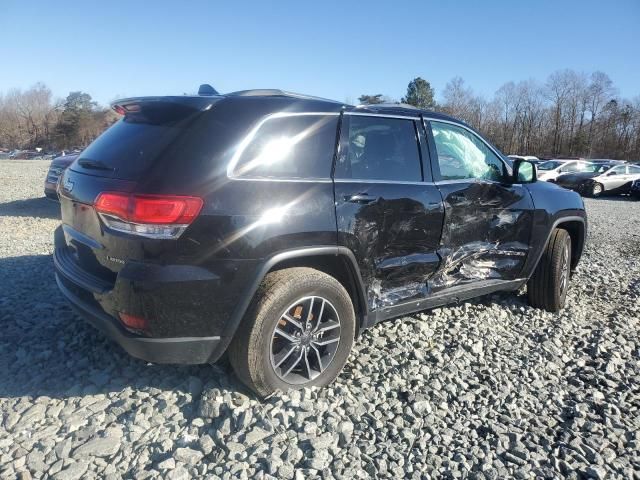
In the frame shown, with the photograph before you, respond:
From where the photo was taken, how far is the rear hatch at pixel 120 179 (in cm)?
251

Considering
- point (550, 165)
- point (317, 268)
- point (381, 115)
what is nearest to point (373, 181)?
point (381, 115)

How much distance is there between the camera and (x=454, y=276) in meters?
3.85

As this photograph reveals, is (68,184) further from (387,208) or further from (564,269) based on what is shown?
(564,269)

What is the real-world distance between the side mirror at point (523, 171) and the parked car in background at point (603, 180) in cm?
1917

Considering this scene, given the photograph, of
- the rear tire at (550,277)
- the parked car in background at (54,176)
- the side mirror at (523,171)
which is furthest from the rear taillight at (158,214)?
Result: the parked car in background at (54,176)

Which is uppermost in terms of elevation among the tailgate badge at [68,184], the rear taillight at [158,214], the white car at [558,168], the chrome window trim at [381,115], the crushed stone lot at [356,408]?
Answer: the chrome window trim at [381,115]

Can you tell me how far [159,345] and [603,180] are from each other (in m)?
22.9

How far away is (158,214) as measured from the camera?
2.46 meters

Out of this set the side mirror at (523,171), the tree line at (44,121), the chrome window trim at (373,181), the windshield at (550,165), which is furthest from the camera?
the tree line at (44,121)

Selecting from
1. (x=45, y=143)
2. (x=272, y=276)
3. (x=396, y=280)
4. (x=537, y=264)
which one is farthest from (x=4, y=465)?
(x=45, y=143)

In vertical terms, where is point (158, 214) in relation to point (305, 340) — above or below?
above

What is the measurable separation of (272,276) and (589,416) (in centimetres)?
208

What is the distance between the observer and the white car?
2265cm

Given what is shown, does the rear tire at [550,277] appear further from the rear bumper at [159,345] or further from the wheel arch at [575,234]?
the rear bumper at [159,345]
